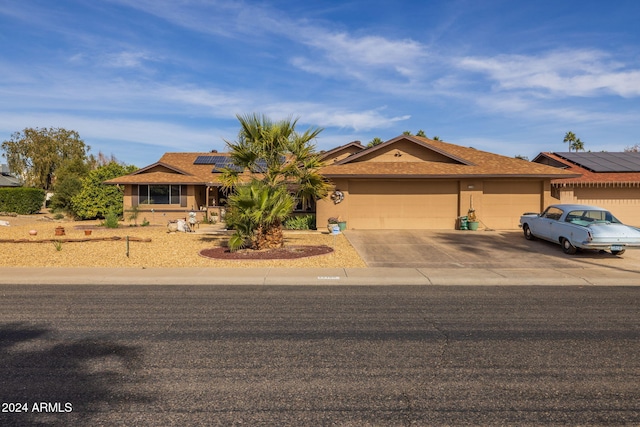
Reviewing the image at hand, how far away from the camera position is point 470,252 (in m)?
15.4

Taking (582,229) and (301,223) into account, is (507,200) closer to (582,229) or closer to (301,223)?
(582,229)

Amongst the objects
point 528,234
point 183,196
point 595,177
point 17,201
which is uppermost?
point 595,177

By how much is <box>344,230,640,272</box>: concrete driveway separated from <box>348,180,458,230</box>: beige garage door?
1.76 metres

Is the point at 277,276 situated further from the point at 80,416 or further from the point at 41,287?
the point at 80,416

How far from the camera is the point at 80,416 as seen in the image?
13.1ft

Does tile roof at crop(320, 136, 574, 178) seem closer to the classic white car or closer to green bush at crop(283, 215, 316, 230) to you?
green bush at crop(283, 215, 316, 230)

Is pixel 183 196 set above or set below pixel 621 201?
above

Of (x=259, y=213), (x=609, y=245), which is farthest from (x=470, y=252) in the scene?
(x=259, y=213)

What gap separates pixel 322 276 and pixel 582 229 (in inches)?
353

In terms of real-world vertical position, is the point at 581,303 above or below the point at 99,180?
below

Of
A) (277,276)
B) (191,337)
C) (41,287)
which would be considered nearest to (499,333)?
(191,337)

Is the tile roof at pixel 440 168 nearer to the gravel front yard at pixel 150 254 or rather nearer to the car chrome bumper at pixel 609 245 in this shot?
the gravel front yard at pixel 150 254

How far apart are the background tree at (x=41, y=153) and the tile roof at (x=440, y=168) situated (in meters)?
54.6

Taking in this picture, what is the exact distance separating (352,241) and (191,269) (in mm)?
7576
